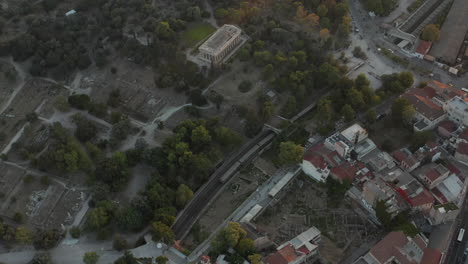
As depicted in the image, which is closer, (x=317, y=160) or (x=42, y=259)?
(x=42, y=259)

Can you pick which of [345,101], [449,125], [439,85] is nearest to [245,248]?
[345,101]

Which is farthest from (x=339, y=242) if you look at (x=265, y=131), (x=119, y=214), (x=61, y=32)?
(x=61, y=32)

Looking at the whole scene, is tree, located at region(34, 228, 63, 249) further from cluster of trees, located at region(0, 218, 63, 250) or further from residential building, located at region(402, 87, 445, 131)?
residential building, located at region(402, 87, 445, 131)

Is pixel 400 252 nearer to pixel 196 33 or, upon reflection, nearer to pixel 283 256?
pixel 283 256

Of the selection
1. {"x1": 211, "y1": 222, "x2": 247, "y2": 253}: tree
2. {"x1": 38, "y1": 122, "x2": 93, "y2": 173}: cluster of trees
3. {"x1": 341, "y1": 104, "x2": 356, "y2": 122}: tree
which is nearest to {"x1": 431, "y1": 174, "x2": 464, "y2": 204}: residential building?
{"x1": 341, "y1": 104, "x2": 356, "y2": 122}: tree

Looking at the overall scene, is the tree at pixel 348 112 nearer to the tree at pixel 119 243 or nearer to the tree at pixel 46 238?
the tree at pixel 119 243

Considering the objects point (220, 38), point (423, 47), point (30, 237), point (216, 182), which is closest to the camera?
point (30, 237)
